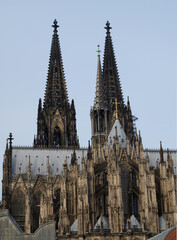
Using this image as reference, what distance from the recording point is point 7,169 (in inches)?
2183

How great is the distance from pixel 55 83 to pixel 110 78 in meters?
8.15

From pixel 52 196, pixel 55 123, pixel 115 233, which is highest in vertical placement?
pixel 55 123

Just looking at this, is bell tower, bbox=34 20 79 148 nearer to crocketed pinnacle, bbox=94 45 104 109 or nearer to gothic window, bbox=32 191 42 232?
crocketed pinnacle, bbox=94 45 104 109

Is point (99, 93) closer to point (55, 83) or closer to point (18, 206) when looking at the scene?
point (55, 83)

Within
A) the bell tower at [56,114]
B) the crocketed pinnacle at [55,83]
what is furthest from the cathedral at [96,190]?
the crocketed pinnacle at [55,83]

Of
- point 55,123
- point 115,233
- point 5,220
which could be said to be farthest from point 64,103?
point 5,220

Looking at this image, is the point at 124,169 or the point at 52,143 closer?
the point at 124,169

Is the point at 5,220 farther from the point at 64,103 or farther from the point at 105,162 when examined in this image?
the point at 64,103

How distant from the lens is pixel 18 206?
53875 millimetres

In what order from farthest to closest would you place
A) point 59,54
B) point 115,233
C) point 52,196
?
1. point 59,54
2. point 52,196
3. point 115,233

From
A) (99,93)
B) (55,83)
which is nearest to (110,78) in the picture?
(99,93)

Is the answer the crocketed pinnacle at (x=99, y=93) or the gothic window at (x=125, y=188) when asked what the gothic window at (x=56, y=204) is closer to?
the gothic window at (x=125, y=188)

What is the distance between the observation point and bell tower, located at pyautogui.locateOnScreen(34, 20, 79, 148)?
218 feet

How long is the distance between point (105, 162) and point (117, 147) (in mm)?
1816
